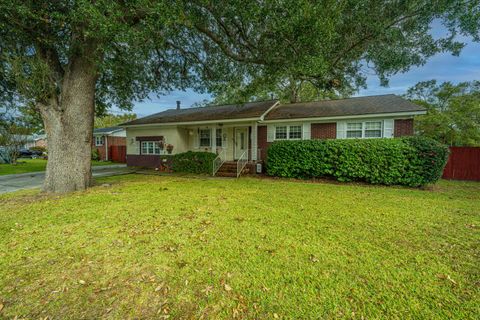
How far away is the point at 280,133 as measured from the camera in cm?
1352

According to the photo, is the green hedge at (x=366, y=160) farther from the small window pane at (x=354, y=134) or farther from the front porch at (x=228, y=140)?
the front porch at (x=228, y=140)

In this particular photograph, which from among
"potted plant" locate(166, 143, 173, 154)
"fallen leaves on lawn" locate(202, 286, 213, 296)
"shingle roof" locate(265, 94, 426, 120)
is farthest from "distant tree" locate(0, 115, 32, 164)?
"fallen leaves on lawn" locate(202, 286, 213, 296)

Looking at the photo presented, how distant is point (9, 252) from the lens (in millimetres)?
3564

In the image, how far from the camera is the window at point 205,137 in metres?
15.8

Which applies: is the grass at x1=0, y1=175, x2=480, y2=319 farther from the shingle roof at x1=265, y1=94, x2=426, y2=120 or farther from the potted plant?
the potted plant

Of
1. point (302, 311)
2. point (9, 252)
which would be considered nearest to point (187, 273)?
point (302, 311)

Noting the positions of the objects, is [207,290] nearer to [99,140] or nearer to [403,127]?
[403,127]

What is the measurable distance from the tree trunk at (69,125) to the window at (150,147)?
325 inches

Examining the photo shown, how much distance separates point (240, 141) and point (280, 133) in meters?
2.88

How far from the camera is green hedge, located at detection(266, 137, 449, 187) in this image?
8734mm

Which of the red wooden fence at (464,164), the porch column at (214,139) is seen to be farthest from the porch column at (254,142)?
the red wooden fence at (464,164)

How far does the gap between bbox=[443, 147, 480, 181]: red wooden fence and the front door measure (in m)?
11.0

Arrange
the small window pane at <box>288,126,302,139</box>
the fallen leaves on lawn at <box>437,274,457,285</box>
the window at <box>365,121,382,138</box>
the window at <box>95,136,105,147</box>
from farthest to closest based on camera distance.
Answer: the window at <box>95,136,105,147</box> → the small window pane at <box>288,126,302,139</box> → the window at <box>365,121,382,138</box> → the fallen leaves on lawn at <box>437,274,457,285</box>

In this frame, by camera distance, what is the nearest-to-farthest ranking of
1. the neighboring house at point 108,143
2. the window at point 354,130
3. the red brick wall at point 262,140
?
the window at point 354,130 → the red brick wall at point 262,140 → the neighboring house at point 108,143
